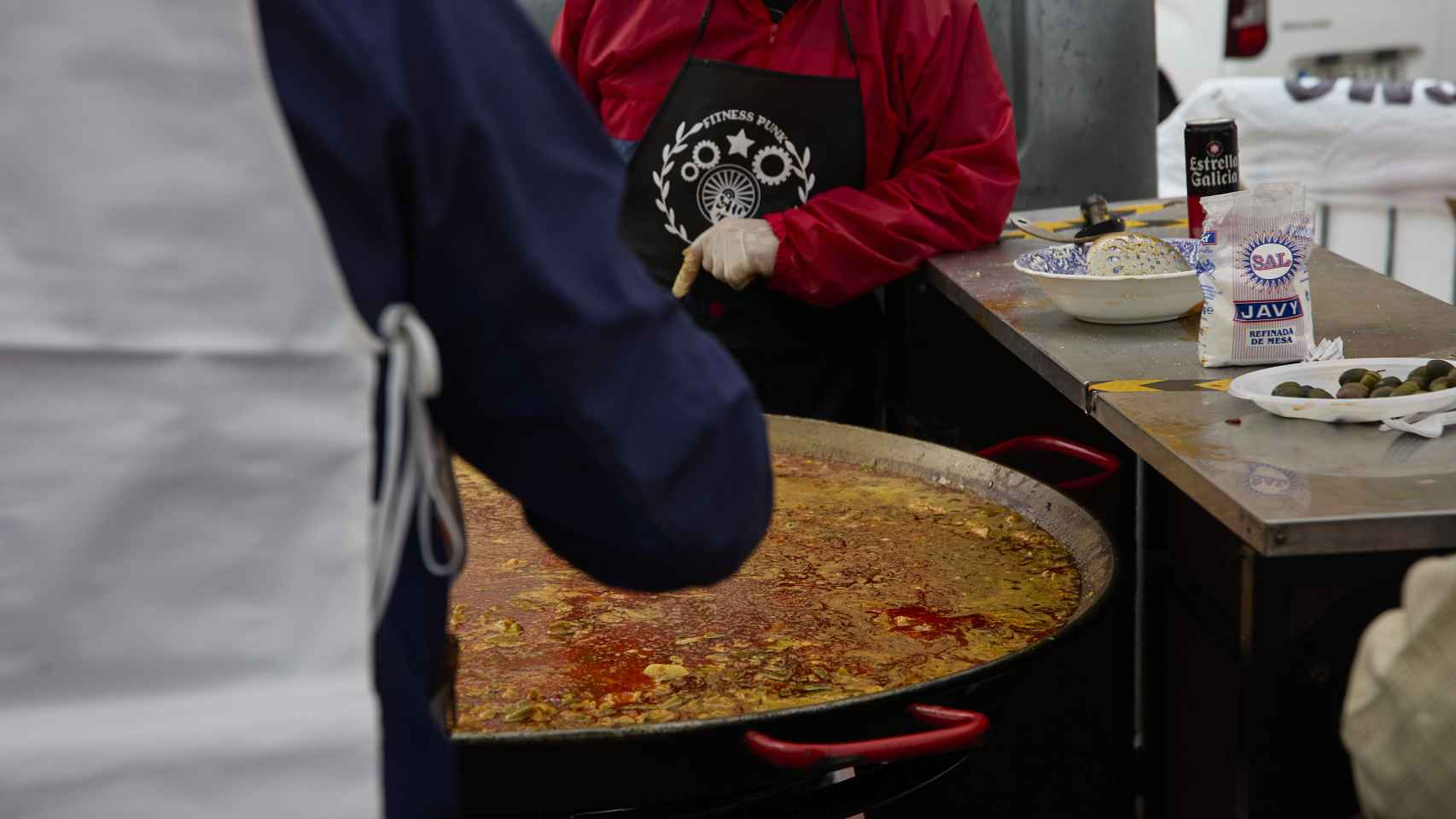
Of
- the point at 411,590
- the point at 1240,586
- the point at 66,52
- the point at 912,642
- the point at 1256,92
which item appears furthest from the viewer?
the point at 1256,92

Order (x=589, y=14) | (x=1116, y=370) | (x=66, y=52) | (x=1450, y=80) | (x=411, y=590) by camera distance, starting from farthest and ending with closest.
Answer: (x=1450, y=80), (x=589, y=14), (x=1116, y=370), (x=411, y=590), (x=66, y=52)

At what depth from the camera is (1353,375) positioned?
1.75 meters

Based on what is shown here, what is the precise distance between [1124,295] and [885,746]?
1074 millimetres

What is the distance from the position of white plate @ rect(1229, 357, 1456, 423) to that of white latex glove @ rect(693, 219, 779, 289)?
1041 millimetres

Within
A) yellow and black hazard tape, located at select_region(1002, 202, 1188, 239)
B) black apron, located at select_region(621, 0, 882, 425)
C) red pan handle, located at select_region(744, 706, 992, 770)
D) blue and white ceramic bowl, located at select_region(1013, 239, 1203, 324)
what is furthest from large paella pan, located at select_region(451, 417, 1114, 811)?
yellow and black hazard tape, located at select_region(1002, 202, 1188, 239)

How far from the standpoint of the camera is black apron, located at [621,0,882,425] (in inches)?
109

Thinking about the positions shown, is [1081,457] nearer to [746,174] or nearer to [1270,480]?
[1270,480]

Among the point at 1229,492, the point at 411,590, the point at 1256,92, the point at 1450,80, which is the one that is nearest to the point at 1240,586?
the point at 1229,492

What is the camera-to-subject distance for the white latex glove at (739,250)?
8.82 feet

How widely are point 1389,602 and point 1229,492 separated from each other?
307mm

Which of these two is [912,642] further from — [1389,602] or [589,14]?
[589,14]

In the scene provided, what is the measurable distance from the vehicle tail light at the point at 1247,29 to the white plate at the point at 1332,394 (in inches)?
236

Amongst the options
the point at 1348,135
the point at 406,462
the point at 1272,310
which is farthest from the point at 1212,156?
the point at 1348,135

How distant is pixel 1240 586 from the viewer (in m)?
1.59
